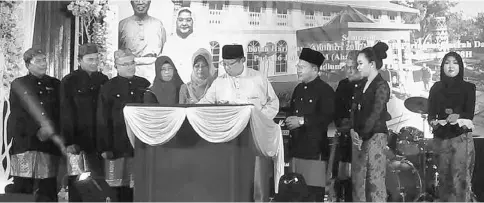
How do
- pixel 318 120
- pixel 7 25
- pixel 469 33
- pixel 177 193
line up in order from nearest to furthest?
pixel 177 193
pixel 318 120
pixel 469 33
pixel 7 25

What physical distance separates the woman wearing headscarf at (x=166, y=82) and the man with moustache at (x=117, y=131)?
796mm

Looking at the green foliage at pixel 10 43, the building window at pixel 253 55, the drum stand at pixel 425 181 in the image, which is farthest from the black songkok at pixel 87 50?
the drum stand at pixel 425 181

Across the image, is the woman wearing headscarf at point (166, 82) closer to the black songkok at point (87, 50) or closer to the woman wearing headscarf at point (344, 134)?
the black songkok at point (87, 50)

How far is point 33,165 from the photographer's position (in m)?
7.15

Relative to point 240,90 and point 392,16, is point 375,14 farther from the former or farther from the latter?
point 240,90

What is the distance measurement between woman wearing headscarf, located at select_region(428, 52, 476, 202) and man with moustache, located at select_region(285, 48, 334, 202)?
3.25ft

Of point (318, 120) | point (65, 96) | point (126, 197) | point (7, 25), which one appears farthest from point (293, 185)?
point (7, 25)

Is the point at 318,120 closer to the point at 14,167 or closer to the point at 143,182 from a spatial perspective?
the point at 143,182

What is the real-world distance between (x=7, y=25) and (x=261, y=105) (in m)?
3.34

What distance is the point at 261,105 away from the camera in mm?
7047

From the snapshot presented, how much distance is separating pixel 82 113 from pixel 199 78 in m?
1.46

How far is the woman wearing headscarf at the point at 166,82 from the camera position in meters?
8.14

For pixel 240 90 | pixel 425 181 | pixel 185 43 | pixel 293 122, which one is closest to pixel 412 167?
pixel 425 181

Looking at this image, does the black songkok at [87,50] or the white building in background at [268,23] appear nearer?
the black songkok at [87,50]
